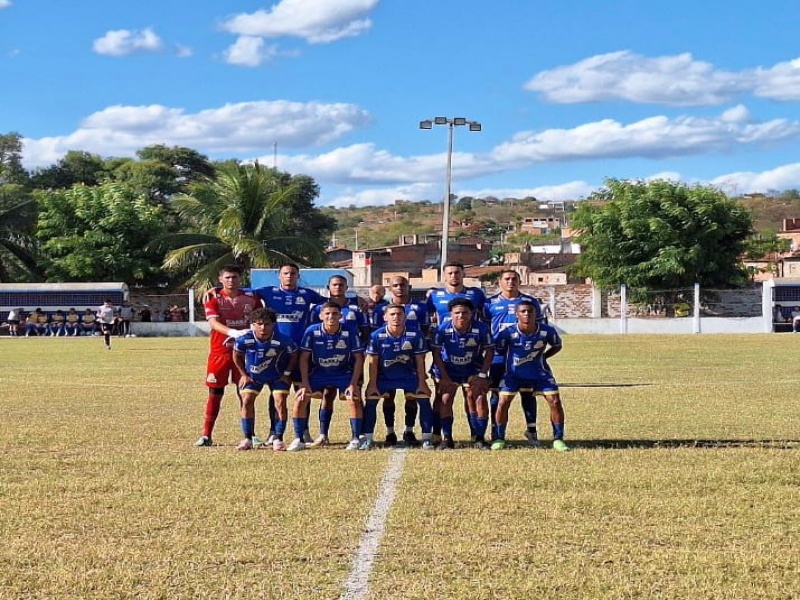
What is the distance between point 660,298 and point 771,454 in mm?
35043

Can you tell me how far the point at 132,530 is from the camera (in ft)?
21.8

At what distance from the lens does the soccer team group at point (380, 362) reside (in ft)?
34.4

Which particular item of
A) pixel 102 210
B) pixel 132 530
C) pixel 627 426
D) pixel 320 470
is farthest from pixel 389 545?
pixel 102 210

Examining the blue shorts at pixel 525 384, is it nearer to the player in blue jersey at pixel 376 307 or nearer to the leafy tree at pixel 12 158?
the player in blue jersey at pixel 376 307

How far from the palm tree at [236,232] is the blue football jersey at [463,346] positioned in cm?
3591

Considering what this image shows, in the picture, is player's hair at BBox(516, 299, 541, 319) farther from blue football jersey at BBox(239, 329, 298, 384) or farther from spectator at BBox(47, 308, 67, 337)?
spectator at BBox(47, 308, 67, 337)

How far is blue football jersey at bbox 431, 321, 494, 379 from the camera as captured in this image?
10695mm

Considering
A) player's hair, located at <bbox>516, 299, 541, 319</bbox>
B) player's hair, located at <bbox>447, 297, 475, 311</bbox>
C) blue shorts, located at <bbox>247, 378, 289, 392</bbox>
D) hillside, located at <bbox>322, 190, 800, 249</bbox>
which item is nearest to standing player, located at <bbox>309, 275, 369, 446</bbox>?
blue shorts, located at <bbox>247, 378, 289, 392</bbox>

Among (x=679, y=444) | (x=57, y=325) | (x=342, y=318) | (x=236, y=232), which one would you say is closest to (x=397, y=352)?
(x=342, y=318)

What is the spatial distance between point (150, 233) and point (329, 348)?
42174mm

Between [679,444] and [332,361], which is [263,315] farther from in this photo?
[679,444]

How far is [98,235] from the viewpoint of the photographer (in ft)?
165

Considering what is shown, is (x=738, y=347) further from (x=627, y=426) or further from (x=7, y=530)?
(x=7, y=530)

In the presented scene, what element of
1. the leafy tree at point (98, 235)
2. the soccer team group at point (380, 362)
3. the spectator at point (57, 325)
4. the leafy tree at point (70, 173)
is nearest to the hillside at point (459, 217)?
the leafy tree at point (70, 173)
